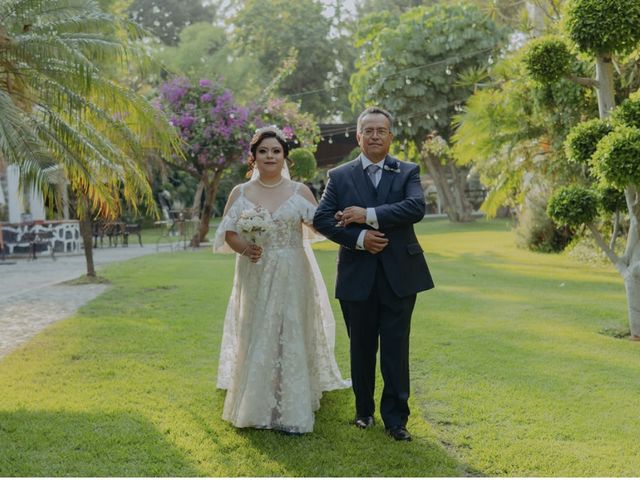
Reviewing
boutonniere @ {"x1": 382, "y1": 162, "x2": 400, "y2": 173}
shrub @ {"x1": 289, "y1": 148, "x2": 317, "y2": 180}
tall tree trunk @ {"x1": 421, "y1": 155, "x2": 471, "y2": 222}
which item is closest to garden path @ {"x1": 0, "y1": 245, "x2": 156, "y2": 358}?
boutonniere @ {"x1": 382, "y1": 162, "x2": 400, "y2": 173}

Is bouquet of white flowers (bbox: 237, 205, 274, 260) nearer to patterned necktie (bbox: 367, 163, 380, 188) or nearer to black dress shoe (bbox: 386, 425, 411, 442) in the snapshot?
patterned necktie (bbox: 367, 163, 380, 188)

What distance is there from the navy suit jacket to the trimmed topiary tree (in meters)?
3.23

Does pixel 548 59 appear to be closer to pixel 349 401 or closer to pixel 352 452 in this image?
pixel 349 401

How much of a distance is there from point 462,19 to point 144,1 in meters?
31.0

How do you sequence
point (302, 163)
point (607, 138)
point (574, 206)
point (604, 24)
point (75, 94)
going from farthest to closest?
point (302, 163) < point (75, 94) < point (574, 206) < point (604, 24) < point (607, 138)

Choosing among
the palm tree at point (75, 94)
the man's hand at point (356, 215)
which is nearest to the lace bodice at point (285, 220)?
the man's hand at point (356, 215)

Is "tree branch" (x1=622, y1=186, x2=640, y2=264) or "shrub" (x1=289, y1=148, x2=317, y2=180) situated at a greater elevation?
"shrub" (x1=289, y1=148, x2=317, y2=180)

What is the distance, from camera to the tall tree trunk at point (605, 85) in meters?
8.45

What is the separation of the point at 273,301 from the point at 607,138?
4.08 metres

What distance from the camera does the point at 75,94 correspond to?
9.45 meters

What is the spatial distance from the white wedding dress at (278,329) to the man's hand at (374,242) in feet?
2.31

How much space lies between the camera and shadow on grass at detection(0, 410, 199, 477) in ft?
14.5

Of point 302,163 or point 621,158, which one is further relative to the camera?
point 302,163

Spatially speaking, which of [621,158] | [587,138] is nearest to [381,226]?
[621,158]
